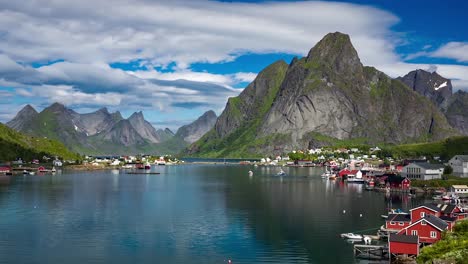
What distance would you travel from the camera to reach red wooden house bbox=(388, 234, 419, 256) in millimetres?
45406

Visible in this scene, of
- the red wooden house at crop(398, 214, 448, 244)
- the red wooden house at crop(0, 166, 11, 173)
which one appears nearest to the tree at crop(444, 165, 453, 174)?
the red wooden house at crop(398, 214, 448, 244)

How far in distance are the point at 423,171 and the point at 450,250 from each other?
8323cm

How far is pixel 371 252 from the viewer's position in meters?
47.8

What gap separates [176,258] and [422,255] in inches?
825

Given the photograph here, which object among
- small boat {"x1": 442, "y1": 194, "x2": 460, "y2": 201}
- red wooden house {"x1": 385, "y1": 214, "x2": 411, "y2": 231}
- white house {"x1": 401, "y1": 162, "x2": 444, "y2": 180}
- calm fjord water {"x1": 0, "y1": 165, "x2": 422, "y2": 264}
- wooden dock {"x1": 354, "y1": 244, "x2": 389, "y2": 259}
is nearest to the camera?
wooden dock {"x1": 354, "y1": 244, "x2": 389, "y2": 259}

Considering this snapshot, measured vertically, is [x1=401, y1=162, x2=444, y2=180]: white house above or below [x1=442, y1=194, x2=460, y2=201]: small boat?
above

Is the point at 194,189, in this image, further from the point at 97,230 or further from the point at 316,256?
the point at 316,256

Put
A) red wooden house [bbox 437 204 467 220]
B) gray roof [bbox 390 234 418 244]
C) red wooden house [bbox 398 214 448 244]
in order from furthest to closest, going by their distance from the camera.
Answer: red wooden house [bbox 437 204 467 220], red wooden house [bbox 398 214 448 244], gray roof [bbox 390 234 418 244]

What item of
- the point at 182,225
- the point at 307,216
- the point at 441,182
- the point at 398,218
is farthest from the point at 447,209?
the point at 441,182

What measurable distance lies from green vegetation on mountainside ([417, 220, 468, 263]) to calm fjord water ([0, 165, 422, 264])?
789cm

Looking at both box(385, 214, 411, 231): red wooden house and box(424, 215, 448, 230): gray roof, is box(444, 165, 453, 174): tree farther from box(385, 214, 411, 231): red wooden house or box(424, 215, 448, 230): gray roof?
box(424, 215, 448, 230): gray roof

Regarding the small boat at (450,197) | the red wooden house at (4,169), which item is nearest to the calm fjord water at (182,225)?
the small boat at (450,197)

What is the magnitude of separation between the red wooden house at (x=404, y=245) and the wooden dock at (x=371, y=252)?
4.62ft

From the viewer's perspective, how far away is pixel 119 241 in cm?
5309
